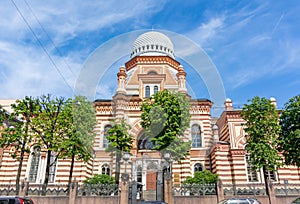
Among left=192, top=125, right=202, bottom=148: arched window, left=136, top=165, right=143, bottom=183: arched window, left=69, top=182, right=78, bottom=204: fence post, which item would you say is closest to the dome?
left=192, top=125, right=202, bottom=148: arched window

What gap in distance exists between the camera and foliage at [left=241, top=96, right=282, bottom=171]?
19.8 m

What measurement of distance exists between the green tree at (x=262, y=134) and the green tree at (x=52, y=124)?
53.8 ft

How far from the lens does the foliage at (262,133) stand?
19.8 m

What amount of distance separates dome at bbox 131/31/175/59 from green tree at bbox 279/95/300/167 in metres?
20.0

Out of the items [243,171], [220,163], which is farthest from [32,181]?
[243,171]

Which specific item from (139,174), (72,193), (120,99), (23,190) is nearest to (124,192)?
(72,193)

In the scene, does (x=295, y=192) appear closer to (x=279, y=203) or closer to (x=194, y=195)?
(x=279, y=203)

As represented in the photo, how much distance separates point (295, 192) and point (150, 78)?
66.0ft

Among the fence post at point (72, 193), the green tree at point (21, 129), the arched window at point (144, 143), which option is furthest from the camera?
the arched window at point (144, 143)

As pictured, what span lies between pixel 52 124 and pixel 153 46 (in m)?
22.2

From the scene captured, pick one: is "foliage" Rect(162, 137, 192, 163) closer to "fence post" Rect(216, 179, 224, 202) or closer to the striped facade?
the striped facade

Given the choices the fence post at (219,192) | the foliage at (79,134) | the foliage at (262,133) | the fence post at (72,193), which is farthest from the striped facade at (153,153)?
the fence post at (219,192)

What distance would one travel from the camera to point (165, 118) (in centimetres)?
1931

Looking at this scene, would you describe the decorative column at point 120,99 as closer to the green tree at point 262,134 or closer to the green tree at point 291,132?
the green tree at point 262,134
